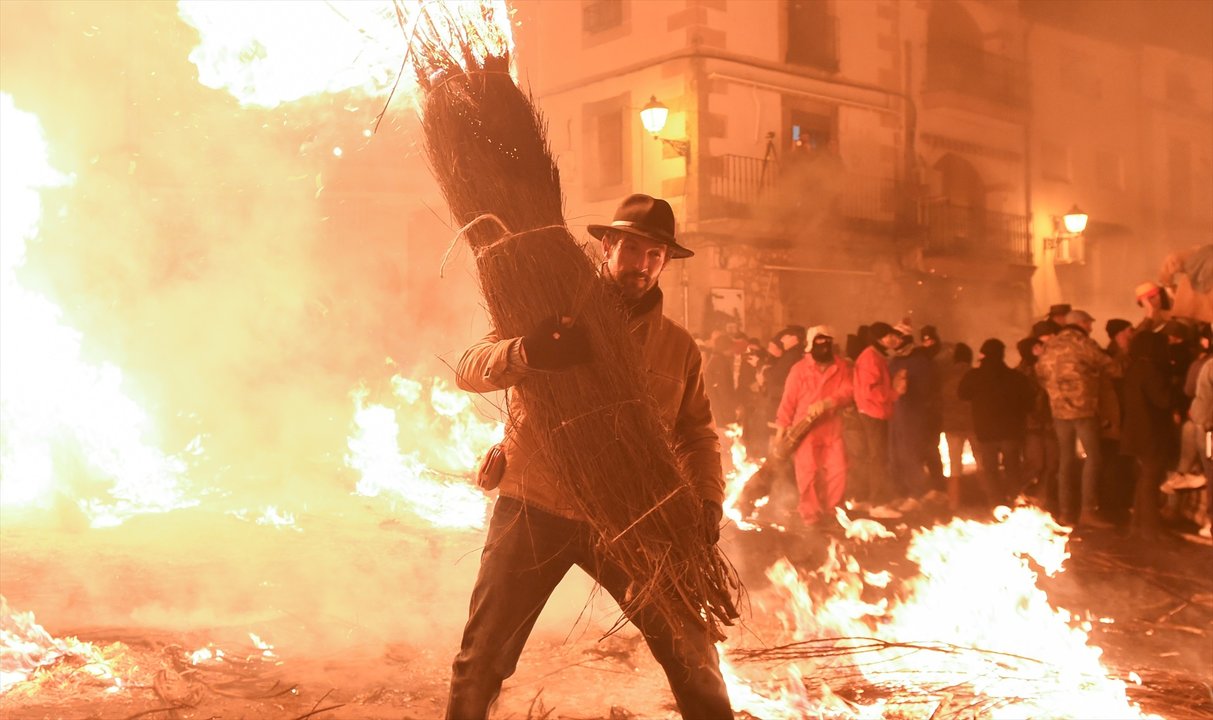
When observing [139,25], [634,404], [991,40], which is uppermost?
[991,40]

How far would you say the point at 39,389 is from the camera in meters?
7.47

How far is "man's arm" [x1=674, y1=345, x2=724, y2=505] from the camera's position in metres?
2.96

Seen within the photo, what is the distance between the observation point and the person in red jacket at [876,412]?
860cm

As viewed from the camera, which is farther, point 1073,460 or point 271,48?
A: point 1073,460

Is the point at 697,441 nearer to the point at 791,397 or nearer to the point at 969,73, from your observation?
the point at 791,397

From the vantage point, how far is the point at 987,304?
830 inches

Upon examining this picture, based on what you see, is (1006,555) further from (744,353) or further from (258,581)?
(744,353)

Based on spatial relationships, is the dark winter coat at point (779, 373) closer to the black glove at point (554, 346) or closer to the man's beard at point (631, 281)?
the man's beard at point (631, 281)

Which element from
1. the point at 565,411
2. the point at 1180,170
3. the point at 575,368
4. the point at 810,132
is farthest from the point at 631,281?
the point at 1180,170

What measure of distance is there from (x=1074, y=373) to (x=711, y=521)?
229 inches

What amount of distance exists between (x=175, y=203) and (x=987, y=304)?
1758cm

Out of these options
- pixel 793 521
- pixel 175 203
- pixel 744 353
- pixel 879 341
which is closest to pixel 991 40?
pixel 744 353

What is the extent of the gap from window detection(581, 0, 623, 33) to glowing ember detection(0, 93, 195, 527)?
38.4ft

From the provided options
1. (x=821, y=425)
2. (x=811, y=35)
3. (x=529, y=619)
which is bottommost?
(x=529, y=619)
